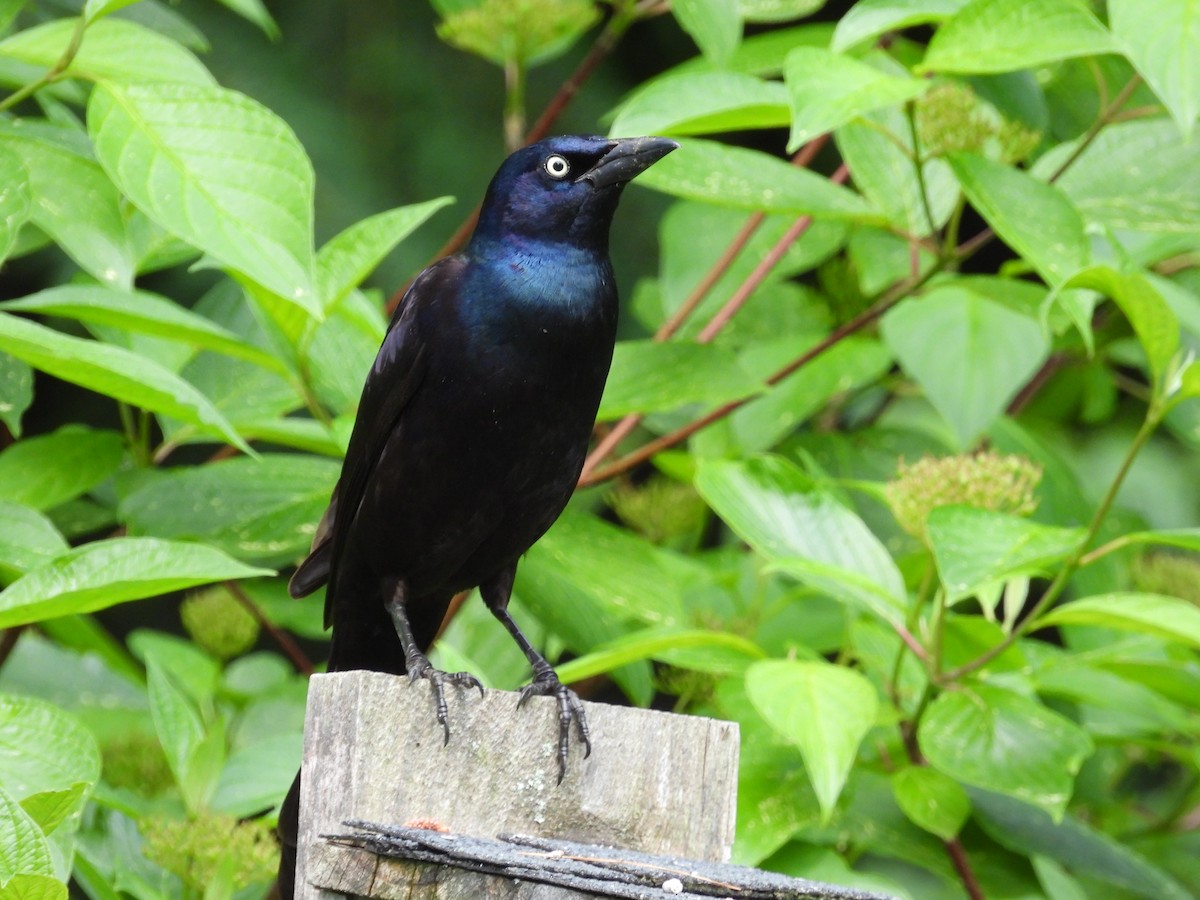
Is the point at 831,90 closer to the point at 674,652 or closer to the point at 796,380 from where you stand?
the point at 674,652

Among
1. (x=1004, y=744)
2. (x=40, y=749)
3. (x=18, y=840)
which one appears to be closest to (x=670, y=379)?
(x=1004, y=744)

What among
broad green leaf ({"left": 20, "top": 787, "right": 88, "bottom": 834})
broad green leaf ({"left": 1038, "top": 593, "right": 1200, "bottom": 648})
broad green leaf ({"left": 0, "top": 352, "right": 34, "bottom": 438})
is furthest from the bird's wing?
broad green leaf ({"left": 1038, "top": 593, "right": 1200, "bottom": 648})

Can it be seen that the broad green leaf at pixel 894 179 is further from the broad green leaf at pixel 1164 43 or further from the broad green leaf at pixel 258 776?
the broad green leaf at pixel 258 776

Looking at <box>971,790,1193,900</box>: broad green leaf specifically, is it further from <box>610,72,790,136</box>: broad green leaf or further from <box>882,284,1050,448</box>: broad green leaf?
<box>610,72,790,136</box>: broad green leaf

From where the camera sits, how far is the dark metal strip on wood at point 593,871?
5.19ft

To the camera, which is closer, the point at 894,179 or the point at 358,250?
the point at 358,250

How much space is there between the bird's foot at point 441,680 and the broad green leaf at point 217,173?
0.56 m

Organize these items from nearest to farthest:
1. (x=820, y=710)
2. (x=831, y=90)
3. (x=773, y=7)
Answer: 1. (x=820, y=710)
2. (x=831, y=90)
3. (x=773, y=7)

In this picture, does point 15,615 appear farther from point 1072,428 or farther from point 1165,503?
point 1072,428

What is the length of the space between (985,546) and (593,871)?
974 millimetres

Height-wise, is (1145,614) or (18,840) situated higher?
(18,840)

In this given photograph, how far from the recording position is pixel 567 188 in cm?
264

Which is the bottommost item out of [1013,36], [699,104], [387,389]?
[387,389]

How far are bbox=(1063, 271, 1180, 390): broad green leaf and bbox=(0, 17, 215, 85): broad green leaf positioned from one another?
5.08 feet
